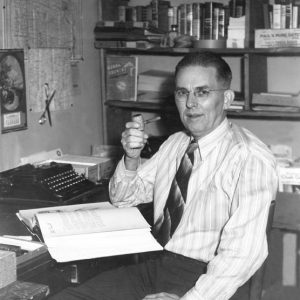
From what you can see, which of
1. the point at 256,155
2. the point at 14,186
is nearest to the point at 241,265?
the point at 256,155

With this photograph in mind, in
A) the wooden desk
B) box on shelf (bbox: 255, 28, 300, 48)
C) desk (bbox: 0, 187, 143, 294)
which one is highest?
box on shelf (bbox: 255, 28, 300, 48)

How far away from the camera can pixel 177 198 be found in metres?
2.05

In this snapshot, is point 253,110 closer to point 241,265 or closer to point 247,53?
point 247,53

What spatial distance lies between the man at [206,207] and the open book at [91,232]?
0.54 ft

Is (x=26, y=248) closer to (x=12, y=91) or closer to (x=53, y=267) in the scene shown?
(x=53, y=267)

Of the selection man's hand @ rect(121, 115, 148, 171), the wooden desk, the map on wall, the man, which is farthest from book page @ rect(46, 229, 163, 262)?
the map on wall

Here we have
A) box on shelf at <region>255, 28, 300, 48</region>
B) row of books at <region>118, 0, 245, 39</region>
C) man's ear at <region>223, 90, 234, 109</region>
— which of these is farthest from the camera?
row of books at <region>118, 0, 245, 39</region>

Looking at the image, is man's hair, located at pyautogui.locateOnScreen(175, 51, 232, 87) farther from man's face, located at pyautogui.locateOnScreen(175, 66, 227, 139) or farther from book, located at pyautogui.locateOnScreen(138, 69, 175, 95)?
book, located at pyautogui.locateOnScreen(138, 69, 175, 95)

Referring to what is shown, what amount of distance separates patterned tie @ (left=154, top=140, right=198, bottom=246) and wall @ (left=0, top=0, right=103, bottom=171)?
1092 millimetres

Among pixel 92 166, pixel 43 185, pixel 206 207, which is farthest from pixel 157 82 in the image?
pixel 206 207

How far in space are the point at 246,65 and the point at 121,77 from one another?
83cm

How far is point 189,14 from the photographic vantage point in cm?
331

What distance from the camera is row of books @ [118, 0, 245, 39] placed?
3.23 m

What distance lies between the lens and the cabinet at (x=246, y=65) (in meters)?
3.08
